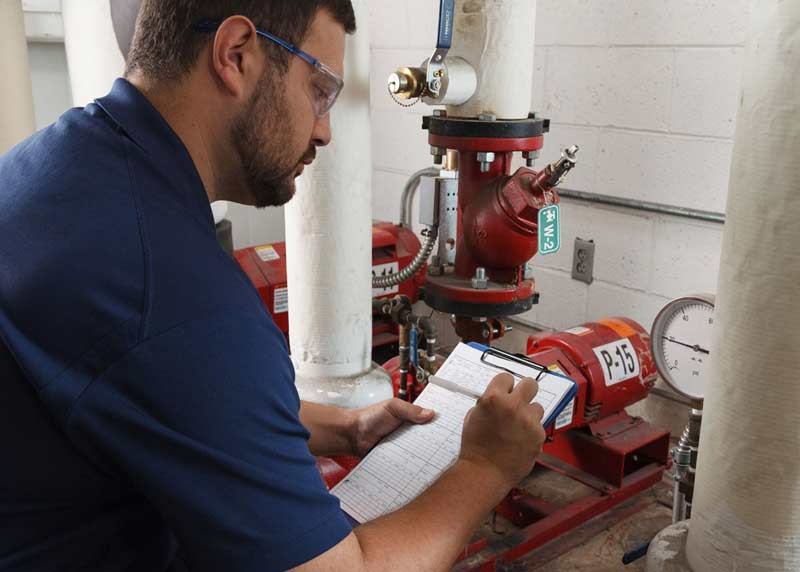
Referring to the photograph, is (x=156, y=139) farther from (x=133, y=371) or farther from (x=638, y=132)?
(x=638, y=132)

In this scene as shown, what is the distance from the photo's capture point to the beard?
776 mm

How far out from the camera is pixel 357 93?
4.57 feet

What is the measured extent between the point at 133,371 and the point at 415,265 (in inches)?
40.1

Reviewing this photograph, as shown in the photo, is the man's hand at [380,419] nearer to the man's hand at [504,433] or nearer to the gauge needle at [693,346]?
the man's hand at [504,433]

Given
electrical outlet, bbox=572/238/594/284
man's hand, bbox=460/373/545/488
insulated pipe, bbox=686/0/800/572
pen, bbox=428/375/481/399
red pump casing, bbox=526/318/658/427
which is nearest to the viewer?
insulated pipe, bbox=686/0/800/572

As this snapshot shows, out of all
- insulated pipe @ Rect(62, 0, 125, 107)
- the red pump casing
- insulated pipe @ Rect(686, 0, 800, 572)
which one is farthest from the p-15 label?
insulated pipe @ Rect(62, 0, 125, 107)

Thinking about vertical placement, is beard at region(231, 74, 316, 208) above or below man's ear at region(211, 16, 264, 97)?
below

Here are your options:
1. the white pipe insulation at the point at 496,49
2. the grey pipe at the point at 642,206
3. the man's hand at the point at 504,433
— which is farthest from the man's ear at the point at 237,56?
the grey pipe at the point at 642,206

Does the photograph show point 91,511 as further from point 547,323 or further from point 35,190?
point 547,323

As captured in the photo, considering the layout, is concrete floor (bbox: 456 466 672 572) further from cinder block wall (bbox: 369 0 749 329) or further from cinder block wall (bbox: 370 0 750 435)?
cinder block wall (bbox: 369 0 749 329)

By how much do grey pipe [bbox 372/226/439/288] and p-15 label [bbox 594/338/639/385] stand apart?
1.30ft

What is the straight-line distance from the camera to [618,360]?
1.57m

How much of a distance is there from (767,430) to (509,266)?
649mm

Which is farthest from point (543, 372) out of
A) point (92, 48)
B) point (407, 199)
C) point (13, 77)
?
point (13, 77)
